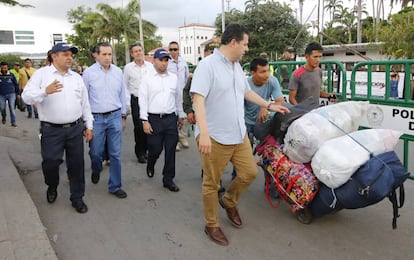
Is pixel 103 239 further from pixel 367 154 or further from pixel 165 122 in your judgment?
pixel 367 154

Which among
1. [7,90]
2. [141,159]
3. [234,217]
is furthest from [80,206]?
[7,90]

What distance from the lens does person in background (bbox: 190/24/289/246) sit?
2986 mm

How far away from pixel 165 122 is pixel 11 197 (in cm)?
184

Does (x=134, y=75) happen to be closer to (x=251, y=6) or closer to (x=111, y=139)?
(x=111, y=139)


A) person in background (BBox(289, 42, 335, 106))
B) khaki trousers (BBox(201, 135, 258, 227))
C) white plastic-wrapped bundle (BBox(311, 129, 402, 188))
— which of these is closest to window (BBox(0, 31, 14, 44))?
person in background (BBox(289, 42, 335, 106))

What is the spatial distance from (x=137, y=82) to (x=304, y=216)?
3.40 metres

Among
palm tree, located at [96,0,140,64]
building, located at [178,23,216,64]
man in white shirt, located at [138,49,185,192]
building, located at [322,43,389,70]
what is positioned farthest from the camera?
building, located at [178,23,216,64]

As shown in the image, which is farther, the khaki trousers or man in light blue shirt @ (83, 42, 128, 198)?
man in light blue shirt @ (83, 42, 128, 198)

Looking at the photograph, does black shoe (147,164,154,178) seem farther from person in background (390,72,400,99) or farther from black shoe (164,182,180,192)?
person in background (390,72,400,99)

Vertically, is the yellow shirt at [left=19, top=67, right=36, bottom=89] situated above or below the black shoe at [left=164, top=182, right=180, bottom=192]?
above

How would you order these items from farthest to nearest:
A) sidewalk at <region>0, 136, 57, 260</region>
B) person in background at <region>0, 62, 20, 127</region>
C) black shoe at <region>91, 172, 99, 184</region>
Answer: person in background at <region>0, 62, 20, 127</region> → black shoe at <region>91, 172, 99, 184</region> → sidewalk at <region>0, 136, 57, 260</region>

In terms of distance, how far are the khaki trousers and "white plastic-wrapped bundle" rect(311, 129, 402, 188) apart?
599 millimetres

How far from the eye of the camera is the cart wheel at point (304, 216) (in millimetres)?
3523

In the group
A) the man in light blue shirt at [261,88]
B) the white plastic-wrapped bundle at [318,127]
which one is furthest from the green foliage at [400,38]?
the white plastic-wrapped bundle at [318,127]
